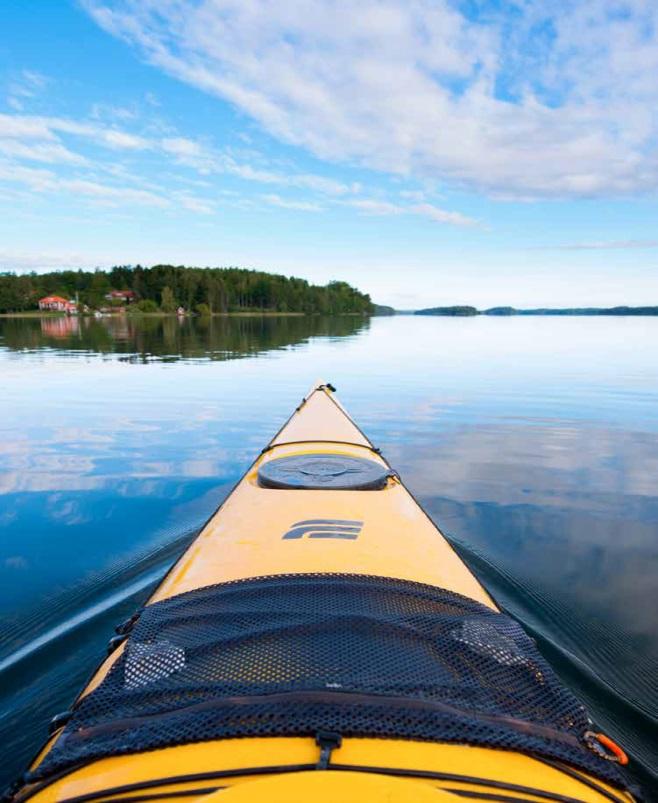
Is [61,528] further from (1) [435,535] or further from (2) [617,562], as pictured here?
(2) [617,562]

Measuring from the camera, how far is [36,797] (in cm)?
133

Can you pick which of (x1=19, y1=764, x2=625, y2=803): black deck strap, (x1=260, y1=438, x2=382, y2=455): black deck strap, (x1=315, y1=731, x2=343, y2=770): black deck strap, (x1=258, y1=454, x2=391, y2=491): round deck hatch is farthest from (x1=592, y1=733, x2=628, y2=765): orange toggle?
(x1=260, y1=438, x2=382, y2=455): black deck strap

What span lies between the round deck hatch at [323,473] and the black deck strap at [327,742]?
235cm

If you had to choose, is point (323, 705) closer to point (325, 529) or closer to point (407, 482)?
point (325, 529)

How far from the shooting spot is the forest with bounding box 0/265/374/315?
313ft

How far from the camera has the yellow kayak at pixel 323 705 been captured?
1271mm

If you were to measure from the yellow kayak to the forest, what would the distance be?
95.1 meters

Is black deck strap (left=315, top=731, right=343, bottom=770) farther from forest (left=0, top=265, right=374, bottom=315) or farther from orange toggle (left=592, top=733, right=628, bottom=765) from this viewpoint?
forest (left=0, top=265, right=374, bottom=315)

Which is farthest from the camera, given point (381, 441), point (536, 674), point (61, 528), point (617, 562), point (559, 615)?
point (381, 441)

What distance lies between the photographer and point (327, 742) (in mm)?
1316

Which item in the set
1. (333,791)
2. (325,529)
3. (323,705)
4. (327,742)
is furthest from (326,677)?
(325,529)

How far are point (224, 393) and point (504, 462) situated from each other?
7553 mm

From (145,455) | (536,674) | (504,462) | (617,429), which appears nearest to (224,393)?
(145,455)

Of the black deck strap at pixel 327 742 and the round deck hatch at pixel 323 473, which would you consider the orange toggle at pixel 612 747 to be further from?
the round deck hatch at pixel 323 473
